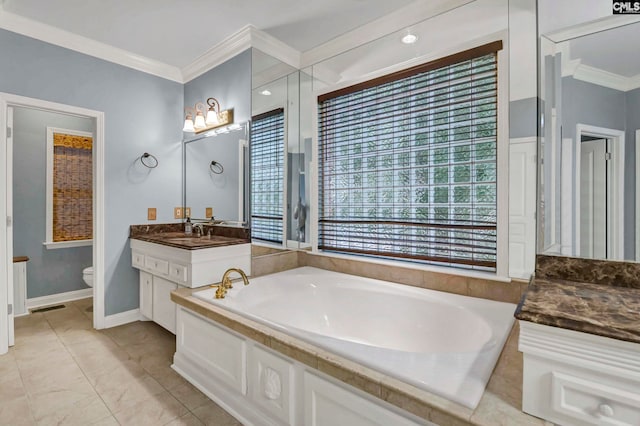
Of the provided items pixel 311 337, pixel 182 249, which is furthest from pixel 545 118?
pixel 182 249

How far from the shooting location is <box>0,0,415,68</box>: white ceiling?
224cm

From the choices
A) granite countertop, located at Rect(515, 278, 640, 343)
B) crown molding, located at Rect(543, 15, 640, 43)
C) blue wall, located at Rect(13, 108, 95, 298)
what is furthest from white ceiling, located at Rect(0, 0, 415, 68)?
granite countertop, located at Rect(515, 278, 640, 343)

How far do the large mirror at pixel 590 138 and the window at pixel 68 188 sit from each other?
4.63 meters

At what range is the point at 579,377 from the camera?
85 cm

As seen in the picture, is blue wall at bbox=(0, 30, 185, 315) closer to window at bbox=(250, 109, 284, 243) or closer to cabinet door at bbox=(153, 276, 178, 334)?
cabinet door at bbox=(153, 276, 178, 334)

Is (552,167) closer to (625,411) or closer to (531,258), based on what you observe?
(531,258)

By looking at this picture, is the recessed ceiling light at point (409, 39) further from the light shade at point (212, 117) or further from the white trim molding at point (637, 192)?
the light shade at point (212, 117)

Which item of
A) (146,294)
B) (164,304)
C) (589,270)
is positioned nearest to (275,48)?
(164,304)

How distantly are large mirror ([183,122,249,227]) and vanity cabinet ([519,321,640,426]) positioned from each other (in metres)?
2.29

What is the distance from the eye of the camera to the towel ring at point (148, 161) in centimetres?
314

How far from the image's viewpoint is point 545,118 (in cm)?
150

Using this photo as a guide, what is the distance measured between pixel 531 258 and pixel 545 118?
767 mm

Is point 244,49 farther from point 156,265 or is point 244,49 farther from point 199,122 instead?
point 156,265

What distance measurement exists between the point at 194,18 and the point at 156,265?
2.01 meters
